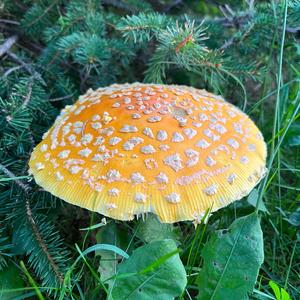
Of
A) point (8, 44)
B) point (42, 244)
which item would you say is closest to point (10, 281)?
point (42, 244)

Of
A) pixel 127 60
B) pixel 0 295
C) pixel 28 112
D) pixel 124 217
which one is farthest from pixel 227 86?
pixel 0 295

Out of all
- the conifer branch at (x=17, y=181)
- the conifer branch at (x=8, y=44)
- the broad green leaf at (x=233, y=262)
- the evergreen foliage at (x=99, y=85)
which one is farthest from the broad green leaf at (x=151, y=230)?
the conifer branch at (x=8, y=44)

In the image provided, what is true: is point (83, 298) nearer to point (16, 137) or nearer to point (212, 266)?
point (212, 266)

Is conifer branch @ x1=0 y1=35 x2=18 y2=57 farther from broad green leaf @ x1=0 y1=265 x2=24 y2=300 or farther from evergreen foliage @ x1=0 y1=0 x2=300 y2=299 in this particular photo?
broad green leaf @ x1=0 y1=265 x2=24 y2=300

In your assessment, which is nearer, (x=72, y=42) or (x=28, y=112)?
(x=28, y=112)

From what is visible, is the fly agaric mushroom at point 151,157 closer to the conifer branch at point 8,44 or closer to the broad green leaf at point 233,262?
the broad green leaf at point 233,262

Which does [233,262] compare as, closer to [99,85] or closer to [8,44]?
[99,85]
